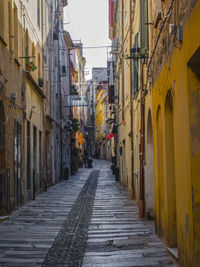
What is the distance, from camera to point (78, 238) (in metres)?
9.18

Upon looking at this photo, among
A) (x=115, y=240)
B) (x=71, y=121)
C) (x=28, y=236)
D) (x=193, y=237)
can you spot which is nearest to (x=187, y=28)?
(x=193, y=237)

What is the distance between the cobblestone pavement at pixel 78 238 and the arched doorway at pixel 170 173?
38 centimetres

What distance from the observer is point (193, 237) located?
566 cm

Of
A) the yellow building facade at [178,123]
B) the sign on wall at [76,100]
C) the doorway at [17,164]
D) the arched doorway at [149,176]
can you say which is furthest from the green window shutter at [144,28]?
the sign on wall at [76,100]

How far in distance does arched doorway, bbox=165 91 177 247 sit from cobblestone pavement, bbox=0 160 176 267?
0.38 metres

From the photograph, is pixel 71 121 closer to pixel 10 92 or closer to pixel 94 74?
pixel 10 92

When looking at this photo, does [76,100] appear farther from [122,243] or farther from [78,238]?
[122,243]

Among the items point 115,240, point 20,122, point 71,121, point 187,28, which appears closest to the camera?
point 187,28

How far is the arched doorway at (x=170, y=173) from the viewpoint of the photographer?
7.85m

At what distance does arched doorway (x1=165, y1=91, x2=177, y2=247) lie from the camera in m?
7.85

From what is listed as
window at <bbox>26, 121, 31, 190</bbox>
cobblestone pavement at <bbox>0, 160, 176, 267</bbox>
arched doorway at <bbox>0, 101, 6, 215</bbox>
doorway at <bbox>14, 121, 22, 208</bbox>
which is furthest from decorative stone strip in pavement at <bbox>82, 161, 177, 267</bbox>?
window at <bbox>26, 121, 31, 190</bbox>

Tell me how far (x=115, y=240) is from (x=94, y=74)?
3335 inches

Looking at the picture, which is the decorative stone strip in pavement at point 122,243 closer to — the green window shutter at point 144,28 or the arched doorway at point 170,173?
the arched doorway at point 170,173

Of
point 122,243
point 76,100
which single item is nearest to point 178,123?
point 122,243
